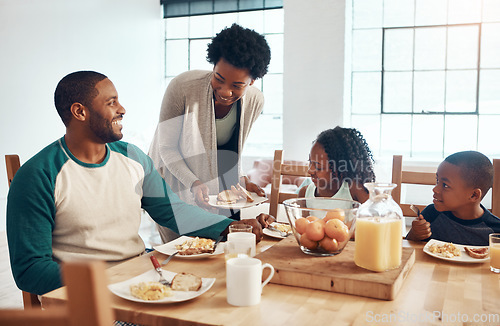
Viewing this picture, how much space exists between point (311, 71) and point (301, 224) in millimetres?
4441

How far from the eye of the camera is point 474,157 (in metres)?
1.70

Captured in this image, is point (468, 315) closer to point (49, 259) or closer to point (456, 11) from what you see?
point (49, 259)

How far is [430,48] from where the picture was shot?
17.0 feet

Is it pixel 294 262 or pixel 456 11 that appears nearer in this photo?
pixel 294 262

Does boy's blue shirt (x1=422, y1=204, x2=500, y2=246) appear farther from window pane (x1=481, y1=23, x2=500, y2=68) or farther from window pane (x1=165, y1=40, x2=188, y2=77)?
window pane (x1=165, y1=40, x2=188, y2=77)

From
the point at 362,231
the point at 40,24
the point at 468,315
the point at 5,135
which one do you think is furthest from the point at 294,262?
the point at 40,24

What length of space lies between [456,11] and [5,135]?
16.5 ft

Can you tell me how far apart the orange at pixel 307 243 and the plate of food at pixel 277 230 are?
1.05 ft

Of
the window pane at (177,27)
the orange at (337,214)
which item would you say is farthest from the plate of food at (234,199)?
the window pane at (177,27)

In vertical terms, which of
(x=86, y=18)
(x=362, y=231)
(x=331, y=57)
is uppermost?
(x=86, y=18)

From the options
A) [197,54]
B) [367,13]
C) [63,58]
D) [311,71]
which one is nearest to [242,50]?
[311,71]

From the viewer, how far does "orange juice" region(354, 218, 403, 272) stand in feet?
3.51

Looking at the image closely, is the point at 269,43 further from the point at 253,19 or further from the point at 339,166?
the point at 339,166

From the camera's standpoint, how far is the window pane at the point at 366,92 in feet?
17.8
